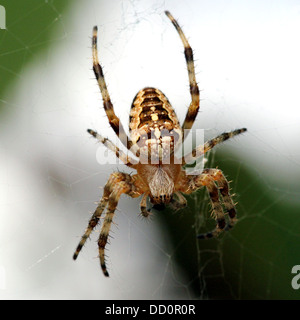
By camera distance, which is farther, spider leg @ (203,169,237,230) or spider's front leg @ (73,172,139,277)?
spider leg @ (203,169,237,230)

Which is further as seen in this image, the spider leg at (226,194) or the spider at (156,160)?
the spider leg at (226,194)

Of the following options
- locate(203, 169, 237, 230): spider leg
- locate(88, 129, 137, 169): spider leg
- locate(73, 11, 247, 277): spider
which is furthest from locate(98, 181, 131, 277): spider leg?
locate(203, 169, 237, 230): spider leg

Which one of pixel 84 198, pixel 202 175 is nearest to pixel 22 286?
pixel 84 198

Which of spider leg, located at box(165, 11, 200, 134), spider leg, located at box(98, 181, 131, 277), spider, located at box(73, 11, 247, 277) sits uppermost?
spider leg, located at box(165, 11, 200, 134)

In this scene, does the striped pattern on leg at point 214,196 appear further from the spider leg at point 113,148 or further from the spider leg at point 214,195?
the spider leg at point 113,148

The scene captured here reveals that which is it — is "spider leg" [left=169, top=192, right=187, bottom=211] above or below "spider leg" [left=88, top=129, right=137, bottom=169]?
below

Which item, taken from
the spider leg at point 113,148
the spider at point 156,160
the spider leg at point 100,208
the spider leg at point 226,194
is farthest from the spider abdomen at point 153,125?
the spider leg at point 226,194

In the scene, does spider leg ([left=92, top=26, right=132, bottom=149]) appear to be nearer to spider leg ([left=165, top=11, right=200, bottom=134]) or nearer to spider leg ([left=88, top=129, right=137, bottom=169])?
spider leg ([left=88, top=129, right=137, bottom=169])
